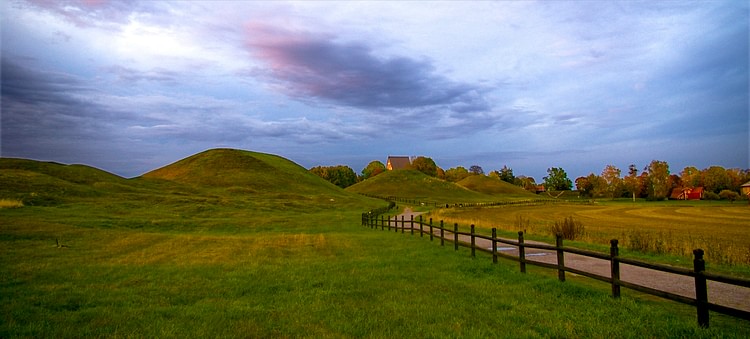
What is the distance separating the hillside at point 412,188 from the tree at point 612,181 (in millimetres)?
38794

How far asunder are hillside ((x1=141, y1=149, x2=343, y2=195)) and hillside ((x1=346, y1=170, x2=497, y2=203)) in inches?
995

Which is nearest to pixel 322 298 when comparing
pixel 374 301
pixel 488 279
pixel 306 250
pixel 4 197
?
pixel 374 301

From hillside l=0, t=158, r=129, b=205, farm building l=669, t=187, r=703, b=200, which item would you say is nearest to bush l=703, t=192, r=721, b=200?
farm building l=669, t=187, r=703, b=200

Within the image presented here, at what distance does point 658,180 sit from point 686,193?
11.3 metres

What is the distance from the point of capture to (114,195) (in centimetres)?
6994

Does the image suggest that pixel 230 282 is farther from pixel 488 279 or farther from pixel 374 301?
pixel 488 279

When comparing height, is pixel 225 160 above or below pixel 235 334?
above

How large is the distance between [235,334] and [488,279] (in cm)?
742

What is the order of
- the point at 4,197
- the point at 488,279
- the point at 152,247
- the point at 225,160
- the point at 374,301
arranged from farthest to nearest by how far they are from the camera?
the point at 225,160
the point at 4,197
the point at 152,247
the point at 488,279
the point at 374,301

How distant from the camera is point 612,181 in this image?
550ft

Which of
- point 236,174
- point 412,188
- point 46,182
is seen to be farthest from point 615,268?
point 412,188

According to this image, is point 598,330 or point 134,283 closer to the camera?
point 598,330

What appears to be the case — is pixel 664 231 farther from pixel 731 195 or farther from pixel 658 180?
pixel 658 180

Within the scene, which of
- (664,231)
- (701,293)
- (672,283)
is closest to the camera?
(701,293)
